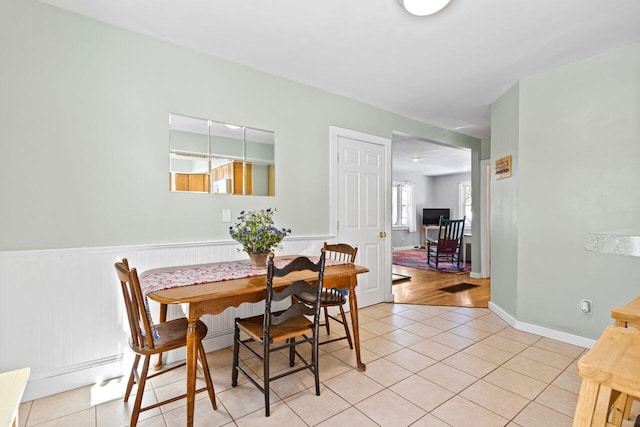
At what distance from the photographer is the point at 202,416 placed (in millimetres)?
1878

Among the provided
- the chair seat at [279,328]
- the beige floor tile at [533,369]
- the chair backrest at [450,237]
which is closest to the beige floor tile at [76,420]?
the chair seat at [279,328]

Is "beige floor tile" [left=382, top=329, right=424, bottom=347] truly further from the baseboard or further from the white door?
the baseboard

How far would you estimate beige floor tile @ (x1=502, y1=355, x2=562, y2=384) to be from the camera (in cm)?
233

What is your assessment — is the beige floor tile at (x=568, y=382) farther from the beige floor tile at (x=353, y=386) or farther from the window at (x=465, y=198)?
the window at (x=465, y=198)

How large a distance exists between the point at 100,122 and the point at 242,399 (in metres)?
2.09

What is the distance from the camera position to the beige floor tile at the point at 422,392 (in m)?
2.00

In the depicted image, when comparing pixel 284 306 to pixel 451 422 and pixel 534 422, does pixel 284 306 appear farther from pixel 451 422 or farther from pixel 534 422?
pixel 534 422

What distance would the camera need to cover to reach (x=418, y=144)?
6.15 m

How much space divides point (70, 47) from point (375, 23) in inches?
81.3

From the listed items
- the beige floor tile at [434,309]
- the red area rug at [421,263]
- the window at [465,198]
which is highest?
the window at [465,198]

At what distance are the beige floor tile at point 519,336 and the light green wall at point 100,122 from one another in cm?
257

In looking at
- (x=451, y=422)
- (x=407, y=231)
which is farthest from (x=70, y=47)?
(x=407, y=231)

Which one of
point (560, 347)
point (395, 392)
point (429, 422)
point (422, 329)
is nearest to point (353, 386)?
point (395, 392)

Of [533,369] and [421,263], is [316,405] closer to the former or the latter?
[533,369]
